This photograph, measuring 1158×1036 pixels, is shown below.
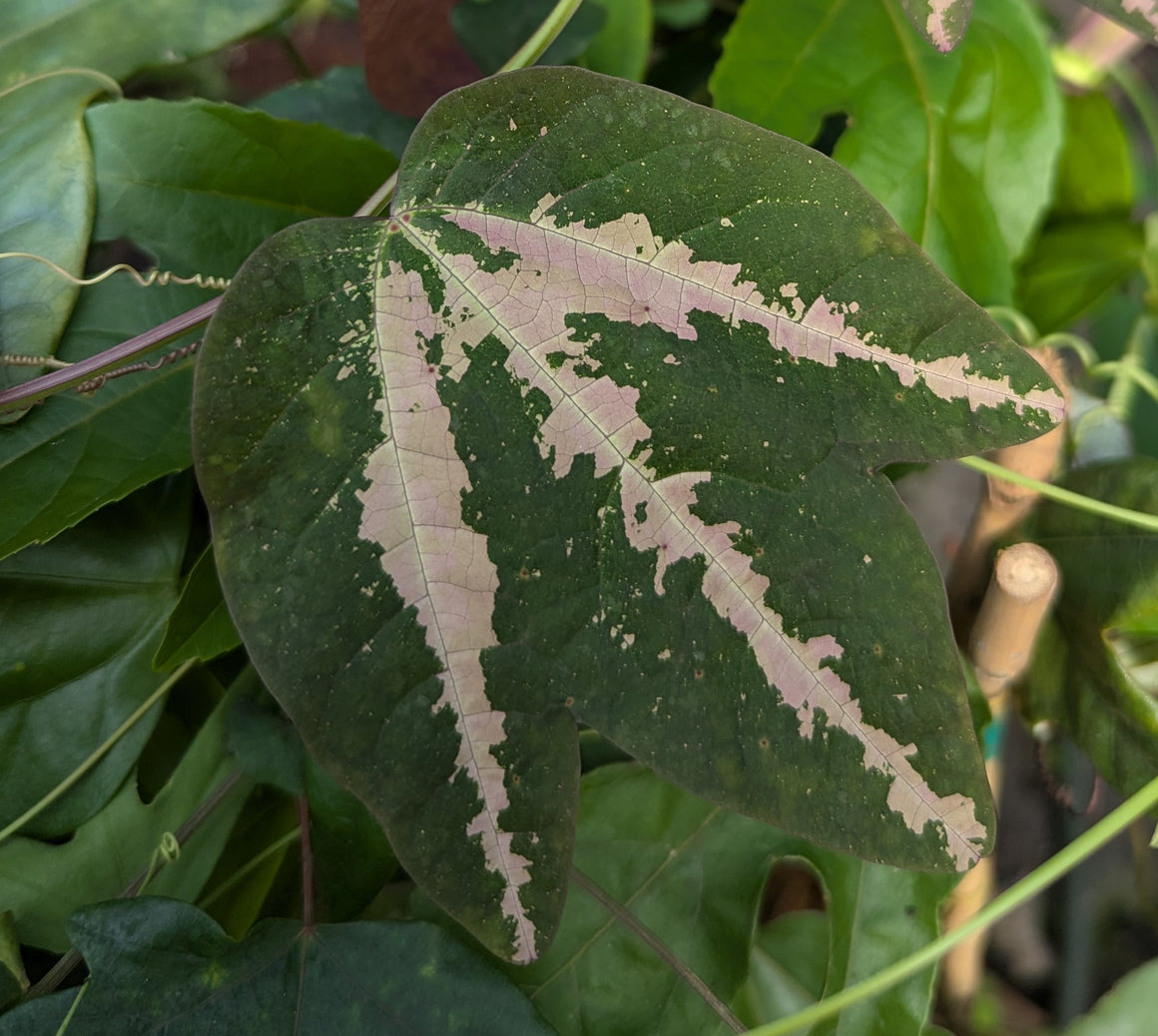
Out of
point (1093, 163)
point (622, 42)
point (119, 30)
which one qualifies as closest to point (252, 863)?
point (119, 30)

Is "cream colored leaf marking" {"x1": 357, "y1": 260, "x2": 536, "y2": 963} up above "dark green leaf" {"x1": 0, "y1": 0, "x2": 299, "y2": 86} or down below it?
below

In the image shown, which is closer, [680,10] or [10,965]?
[10,965]

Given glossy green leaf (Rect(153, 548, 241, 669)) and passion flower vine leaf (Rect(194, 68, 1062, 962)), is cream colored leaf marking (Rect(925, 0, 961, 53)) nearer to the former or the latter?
passion flower vine leaf (Rect(194, 68, 1062, 962))

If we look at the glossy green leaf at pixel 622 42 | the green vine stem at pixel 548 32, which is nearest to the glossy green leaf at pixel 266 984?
the green vine stem at pixel 548 32

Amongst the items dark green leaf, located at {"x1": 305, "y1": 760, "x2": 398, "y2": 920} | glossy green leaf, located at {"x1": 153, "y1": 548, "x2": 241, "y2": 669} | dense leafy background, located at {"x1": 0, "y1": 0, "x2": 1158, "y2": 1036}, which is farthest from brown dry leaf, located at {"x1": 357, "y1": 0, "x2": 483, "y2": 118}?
dark green leaf, located at {"x1": 305, "y1": 760, "x2": 398, "y2": 920}

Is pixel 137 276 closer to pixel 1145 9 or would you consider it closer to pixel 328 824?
pixel 328 824

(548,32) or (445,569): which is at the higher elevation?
(548,32)
